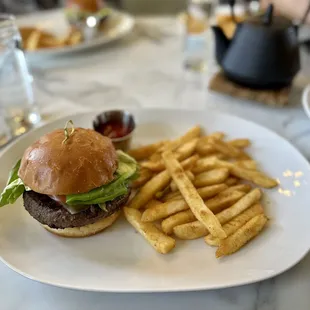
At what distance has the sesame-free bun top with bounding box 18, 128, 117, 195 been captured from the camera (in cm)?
103

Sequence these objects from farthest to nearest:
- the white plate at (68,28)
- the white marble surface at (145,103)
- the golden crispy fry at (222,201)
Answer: the white plate at (68,28), the golden crispy fry at (222,201), the white marble surface at (145,103)

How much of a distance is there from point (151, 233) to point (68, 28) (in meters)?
1.84

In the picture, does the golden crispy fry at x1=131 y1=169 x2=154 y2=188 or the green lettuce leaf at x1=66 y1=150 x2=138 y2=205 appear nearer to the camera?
the green lettuce leaf at x1=66 y1=150 x2=138 y2=205

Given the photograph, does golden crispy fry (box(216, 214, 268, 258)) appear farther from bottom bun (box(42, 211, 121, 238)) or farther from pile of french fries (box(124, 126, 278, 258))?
bottom bun (box(42, 211, 121, 238))

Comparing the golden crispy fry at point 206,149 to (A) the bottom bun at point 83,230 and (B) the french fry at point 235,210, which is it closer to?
(B) the french fry at point 235,210

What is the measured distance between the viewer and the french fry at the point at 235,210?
1.06 meters

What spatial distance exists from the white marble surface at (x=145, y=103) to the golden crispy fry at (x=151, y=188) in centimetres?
31

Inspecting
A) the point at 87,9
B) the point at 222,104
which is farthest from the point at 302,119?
the point at 87,9

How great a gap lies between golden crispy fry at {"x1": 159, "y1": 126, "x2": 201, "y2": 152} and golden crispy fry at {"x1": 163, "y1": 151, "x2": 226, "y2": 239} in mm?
94

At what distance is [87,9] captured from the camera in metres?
2.49

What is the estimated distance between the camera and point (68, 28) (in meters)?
2.49

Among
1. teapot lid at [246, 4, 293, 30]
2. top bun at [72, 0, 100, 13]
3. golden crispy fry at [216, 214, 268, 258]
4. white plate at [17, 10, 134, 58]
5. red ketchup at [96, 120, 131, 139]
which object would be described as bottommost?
golden crispy fry at [216, 214, 268, 258]

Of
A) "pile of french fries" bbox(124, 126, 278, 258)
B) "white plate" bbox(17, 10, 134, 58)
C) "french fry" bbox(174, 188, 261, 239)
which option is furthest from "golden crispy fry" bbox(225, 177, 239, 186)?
"white plate" bbox(17, 10, 134, 58)

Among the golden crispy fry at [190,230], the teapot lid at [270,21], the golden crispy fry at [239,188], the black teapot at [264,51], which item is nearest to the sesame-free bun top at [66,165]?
the golden crispy fry at [190,230]
